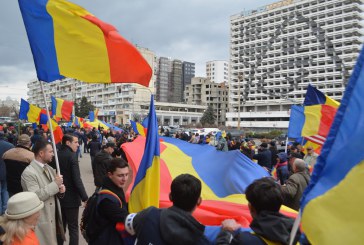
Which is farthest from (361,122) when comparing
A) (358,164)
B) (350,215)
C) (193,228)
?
(193,228)

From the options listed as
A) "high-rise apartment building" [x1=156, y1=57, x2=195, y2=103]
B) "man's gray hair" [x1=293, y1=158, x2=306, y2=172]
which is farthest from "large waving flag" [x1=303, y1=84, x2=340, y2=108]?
"high-rise apartment building" [x1=156, y1=57, x2=195, y2=103]

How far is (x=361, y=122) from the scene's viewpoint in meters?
1.79

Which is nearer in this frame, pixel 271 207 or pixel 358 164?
pixel 358 164

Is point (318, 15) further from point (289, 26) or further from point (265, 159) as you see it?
point (265, 159)

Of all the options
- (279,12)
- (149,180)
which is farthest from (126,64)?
(279,12)

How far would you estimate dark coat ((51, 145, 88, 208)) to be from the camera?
467 centimetres

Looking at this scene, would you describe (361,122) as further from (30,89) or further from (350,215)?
(30,89)

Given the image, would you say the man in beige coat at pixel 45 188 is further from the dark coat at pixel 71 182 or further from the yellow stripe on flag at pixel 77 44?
the yellow stripe on flag at pixel 77 44

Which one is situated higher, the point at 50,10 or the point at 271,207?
the point at 50,10

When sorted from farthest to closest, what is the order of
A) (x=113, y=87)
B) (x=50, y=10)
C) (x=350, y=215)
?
(x=113, y=87), (x=50, y=10), (x=350, y=215)

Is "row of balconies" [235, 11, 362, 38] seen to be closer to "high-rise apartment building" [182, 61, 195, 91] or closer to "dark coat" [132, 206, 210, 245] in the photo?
"high-rise apartment building" [182, 61, 195, 91]

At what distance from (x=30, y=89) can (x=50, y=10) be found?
546 ft

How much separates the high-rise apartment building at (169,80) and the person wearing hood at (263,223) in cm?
13439

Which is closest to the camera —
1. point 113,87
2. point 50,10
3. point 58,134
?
point 50,10
